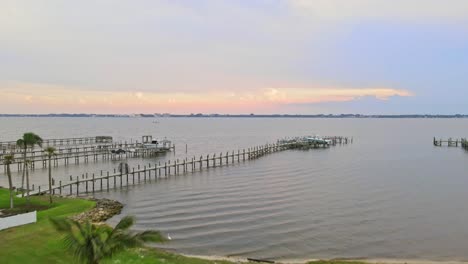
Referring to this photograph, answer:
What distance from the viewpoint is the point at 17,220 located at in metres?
26.3

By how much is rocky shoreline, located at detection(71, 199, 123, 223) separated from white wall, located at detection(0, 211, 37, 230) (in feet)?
14.0

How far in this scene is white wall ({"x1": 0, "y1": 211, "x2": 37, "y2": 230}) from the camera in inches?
997

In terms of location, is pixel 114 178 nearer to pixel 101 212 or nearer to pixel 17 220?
pixel 101 212

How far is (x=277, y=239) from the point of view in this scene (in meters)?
29.2

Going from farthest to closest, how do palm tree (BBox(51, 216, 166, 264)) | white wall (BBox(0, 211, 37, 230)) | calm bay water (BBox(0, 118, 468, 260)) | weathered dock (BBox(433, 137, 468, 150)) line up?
weathered dock (BBox(433, 137, 468, 150))
calm bay water (BBox(0, 118, 468, 260))
white wall (BBox(0, 211, 37, 230))
palm tree (BBox(51, 216, 166, 264))

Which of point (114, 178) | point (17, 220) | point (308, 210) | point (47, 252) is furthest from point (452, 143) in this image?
point (47, 252)

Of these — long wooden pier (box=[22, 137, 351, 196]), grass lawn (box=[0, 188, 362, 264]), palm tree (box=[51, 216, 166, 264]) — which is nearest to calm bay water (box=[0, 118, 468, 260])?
long wooden pier (box=[22, 137, 351, 196])

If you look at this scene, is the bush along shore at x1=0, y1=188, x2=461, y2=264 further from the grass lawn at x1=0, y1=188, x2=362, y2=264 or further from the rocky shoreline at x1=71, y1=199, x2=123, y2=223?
the rocky shoreline at x1=71, y1=199, x2=123, y2=223

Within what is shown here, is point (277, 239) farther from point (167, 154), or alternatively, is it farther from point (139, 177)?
point (167, 154)

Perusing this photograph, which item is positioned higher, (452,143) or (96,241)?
(96,241)

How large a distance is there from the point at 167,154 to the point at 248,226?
205 feet

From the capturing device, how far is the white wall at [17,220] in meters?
25.3

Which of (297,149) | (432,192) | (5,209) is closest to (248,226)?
(5,209)

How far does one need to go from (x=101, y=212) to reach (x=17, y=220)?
32.0 ft
